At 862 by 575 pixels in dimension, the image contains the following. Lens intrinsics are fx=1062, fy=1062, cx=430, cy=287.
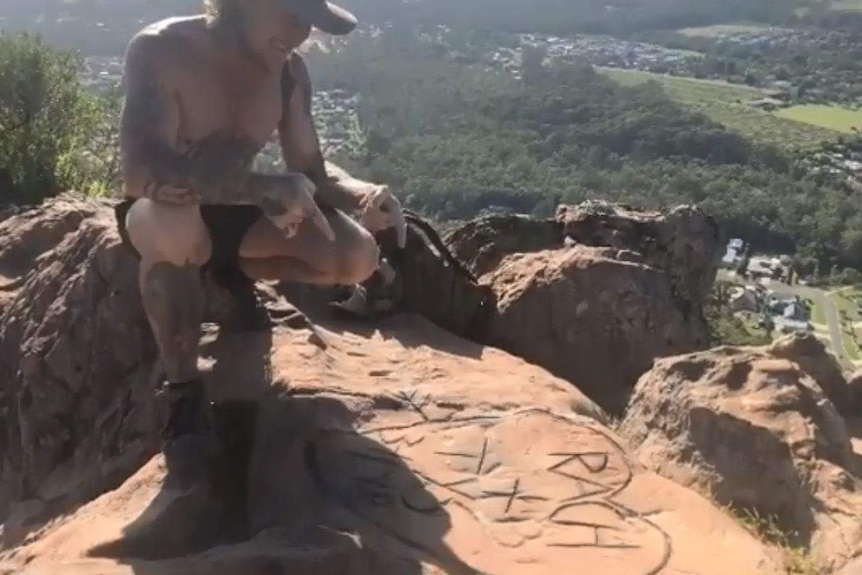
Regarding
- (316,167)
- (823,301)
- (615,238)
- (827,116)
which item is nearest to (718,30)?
Result: (827,116)

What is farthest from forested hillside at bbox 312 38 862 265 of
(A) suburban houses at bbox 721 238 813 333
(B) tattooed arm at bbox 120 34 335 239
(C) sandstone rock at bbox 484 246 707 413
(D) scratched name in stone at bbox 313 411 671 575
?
(B) tattooed arm at bbox 120 34 335 239

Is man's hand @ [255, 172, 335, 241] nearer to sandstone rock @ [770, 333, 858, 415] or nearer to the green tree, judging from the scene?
sandstone rock @ [770, 333, 858, 415]

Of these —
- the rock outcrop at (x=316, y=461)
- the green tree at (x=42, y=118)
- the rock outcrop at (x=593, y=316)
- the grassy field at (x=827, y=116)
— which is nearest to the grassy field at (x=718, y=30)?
the grassy field at (x=827, y=116)

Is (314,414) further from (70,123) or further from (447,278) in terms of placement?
(70,123)

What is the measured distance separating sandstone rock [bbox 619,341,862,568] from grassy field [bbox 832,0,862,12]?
69.6m

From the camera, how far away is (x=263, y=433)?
156 inches

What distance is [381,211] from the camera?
430 cm

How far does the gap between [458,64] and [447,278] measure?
1646 inches

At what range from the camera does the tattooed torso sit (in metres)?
3.58

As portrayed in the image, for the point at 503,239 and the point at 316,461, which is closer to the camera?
the point at 316,461

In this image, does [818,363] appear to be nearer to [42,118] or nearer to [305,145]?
[305,145]

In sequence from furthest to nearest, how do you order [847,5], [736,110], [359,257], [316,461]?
[847,5]
[736,110]
[359,257]
[316,461]

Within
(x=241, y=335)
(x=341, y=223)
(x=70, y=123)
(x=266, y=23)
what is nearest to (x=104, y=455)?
(x=241, y=335)

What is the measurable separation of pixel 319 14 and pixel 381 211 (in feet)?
2.94
